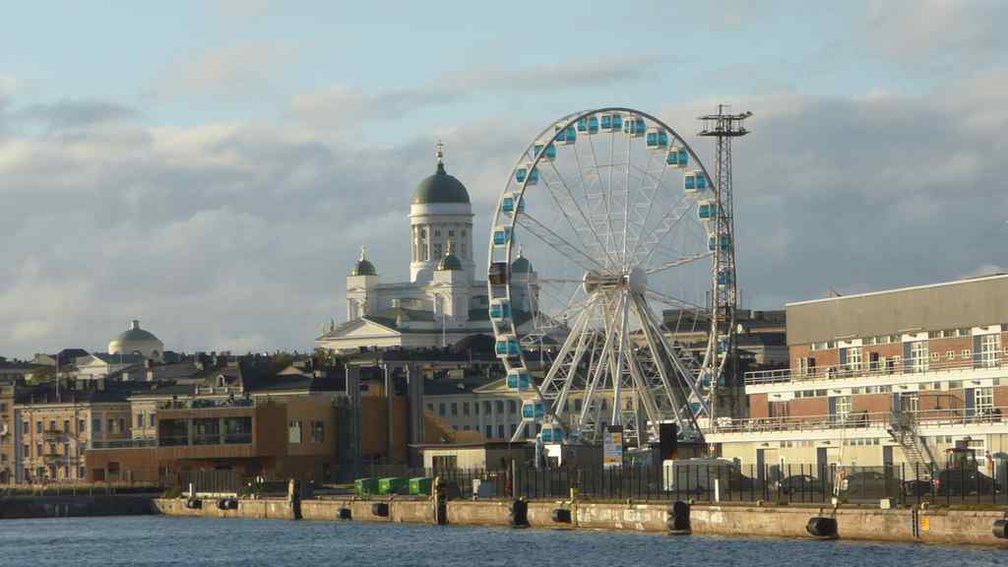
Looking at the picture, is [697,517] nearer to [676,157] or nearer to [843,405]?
[843,405]

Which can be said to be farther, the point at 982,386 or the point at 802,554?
the point at 982,386

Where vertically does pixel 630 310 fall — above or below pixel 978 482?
above

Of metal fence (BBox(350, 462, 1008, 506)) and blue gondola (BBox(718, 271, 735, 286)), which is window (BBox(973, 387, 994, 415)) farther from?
blue gondola (BBox(718, 271, 735, 286))

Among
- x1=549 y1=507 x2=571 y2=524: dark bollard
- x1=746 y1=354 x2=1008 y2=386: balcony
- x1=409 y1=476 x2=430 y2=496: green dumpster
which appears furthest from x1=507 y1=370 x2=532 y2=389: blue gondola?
x1=549 y1=507 x2=571 y2=524: dark bollard

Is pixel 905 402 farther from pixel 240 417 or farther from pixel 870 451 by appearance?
pixel 240 417

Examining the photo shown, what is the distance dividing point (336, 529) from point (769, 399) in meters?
26.8

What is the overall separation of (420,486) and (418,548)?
40.3 m

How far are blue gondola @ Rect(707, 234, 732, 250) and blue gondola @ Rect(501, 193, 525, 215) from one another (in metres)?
13.3

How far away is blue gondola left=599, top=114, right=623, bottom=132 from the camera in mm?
158750

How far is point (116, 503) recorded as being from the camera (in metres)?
189

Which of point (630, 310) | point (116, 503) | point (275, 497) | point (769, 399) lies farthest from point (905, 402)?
point (116, 503)

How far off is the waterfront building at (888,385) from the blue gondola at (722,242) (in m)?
14.3

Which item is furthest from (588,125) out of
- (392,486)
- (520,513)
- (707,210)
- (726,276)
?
(520,513)

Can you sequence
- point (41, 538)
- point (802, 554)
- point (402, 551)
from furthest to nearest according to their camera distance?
point (41, 538) < point (402, 551) < point (802, 554)
